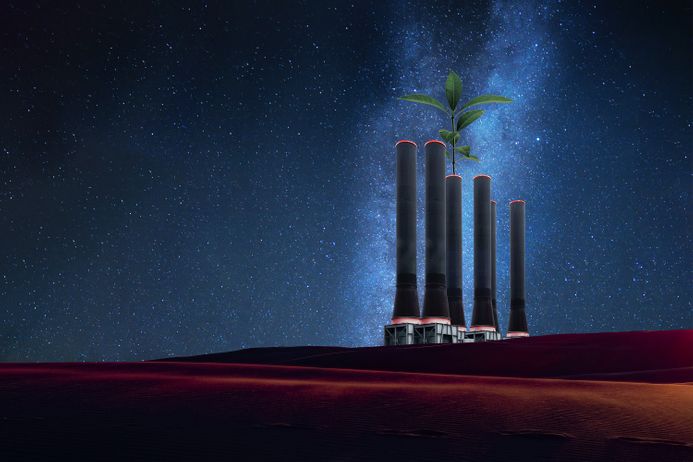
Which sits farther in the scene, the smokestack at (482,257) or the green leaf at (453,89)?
the green leaf at (453,89)

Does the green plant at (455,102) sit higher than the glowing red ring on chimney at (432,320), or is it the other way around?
the green plant at (455,102)

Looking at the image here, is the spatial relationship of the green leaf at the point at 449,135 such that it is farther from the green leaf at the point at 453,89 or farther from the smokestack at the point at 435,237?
the smokestack at the point at 435,237

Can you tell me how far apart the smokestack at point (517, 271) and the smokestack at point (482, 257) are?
77.7 inches

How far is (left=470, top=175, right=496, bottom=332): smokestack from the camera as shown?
28.7 meters

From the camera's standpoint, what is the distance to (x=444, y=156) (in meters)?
25.2


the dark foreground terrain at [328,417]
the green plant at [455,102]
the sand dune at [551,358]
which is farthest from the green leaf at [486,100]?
the dark foreground terrain at [328,417]

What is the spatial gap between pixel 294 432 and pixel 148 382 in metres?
2.11

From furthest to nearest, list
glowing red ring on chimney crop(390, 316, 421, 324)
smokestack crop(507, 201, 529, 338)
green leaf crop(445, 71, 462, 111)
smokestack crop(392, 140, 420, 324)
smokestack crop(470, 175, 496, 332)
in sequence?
smokestack crop(507, 201, 529, 338)
green leaf crop(445, 71, 462, 111)
smokestack crop(470, 175, 496, 332)
smokestack crop(392, 140, 420, 324)
glowing red ring on chimney crop(390, 316, 421, 324)

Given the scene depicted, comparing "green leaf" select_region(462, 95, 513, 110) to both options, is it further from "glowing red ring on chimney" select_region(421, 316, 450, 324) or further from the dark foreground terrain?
the dark foreground terrain

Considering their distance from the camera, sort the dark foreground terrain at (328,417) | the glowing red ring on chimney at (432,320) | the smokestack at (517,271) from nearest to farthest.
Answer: the dark foreground terrain at (328,417)
the glowing red ring on chimney at (432,320)
the smokestack at (517,271)

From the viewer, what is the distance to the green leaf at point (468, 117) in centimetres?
3005

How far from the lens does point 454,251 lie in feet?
90.2

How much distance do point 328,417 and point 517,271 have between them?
92.8ft

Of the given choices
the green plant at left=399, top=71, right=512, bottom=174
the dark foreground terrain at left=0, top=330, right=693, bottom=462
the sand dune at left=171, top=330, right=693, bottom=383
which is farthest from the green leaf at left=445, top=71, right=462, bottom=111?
the dark foreground terrain at left=0, top=330, right=693, bottom=462
